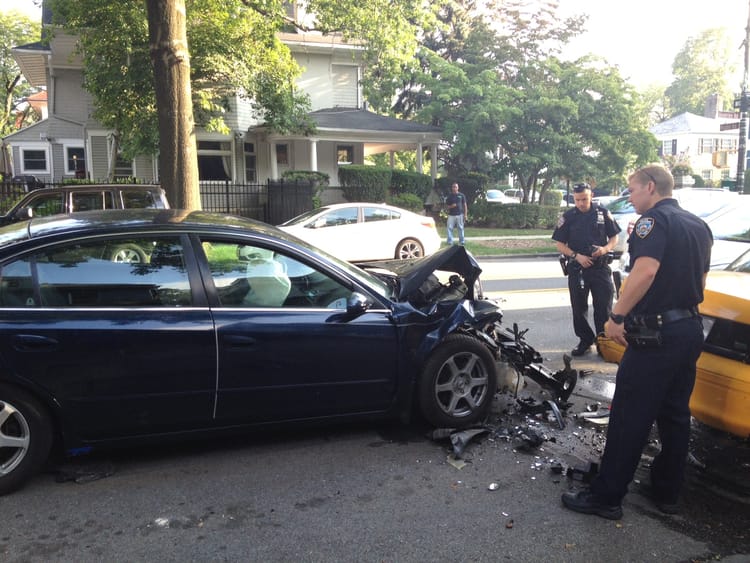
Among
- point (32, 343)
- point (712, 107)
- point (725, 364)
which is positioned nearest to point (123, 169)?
point (32, 343)

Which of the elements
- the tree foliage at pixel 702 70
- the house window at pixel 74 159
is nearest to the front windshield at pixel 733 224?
the house window at pixel 74 159

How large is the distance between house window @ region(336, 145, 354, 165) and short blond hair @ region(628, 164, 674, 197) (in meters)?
23.0

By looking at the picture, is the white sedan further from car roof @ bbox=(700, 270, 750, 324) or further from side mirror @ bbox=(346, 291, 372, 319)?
car roof @ bbox=(700, 270, 750, 324)

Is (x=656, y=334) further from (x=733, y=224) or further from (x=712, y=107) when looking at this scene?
(x=712, y=107)

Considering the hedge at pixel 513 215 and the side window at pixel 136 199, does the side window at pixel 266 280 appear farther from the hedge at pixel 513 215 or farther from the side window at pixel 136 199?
the hedge at pixel 513 215

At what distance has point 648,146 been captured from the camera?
25.2 m

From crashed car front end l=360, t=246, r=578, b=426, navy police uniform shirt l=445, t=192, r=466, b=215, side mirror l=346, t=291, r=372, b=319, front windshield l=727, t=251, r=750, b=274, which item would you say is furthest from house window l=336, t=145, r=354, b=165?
side mirror l=346, t=291, r=372, b=319

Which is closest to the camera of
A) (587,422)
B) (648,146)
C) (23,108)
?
(587,422)

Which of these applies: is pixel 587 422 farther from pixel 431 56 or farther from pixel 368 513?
pixel 431 56

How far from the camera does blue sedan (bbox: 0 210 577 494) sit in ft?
11.1

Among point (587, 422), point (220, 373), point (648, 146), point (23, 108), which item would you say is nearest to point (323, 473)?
point (220, 373)

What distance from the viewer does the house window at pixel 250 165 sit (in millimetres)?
24375

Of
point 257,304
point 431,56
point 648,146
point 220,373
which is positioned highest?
point 431,56

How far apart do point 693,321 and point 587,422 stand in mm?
1723
